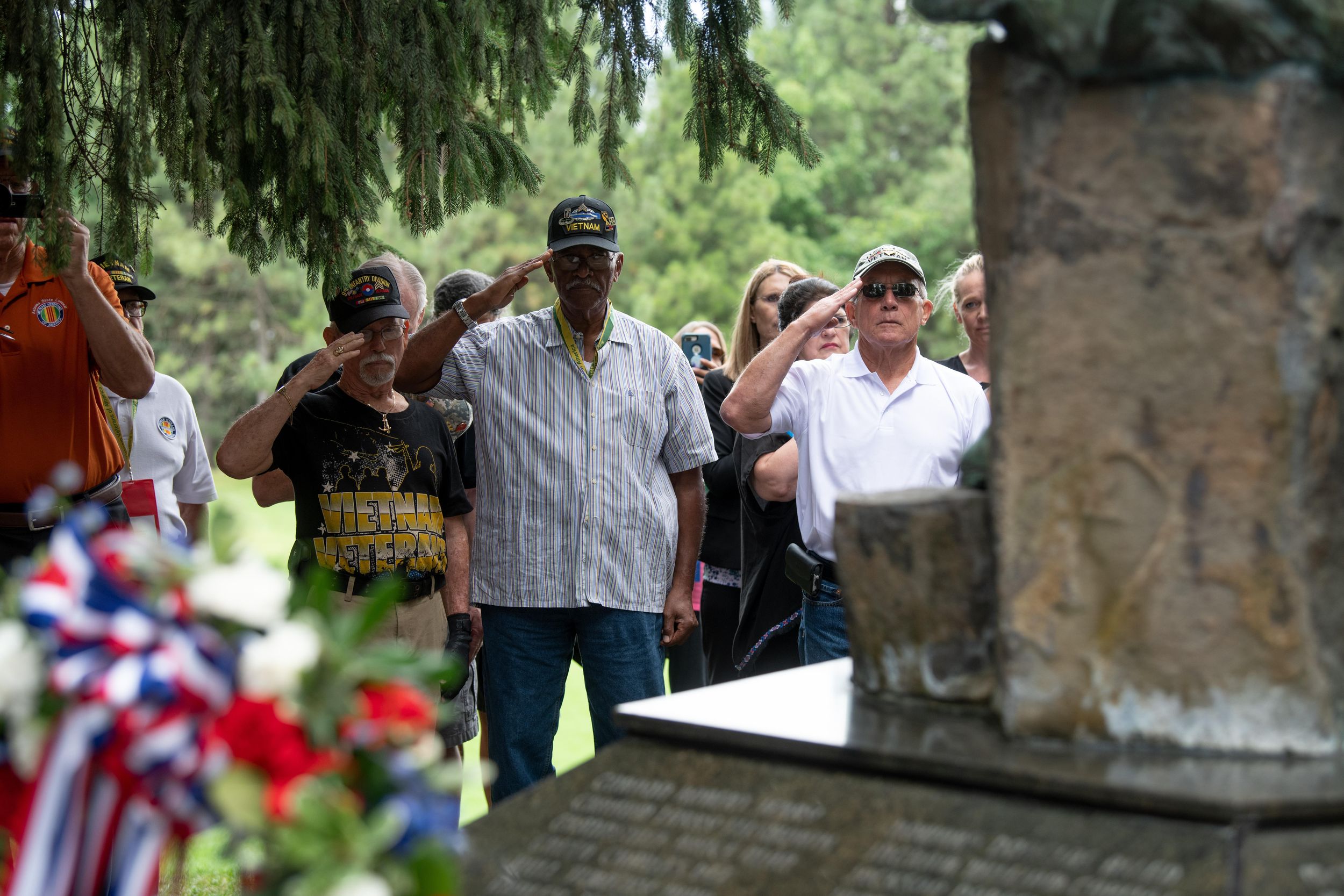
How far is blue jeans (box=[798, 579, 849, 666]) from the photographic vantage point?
369 cm

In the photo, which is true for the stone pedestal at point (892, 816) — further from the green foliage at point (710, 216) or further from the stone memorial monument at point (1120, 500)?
the green foliage at point (710, 216)

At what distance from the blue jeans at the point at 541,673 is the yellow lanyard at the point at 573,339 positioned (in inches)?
28.1

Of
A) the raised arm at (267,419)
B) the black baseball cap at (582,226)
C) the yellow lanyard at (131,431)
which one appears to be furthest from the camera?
the yellow lanyard at (131,431)

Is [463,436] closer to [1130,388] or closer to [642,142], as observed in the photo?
[1130,388]

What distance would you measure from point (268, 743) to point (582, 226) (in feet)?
8.72

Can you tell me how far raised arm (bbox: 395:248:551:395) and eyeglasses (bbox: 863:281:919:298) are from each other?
94 centimetres

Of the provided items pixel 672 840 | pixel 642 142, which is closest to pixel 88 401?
pixel 672 840

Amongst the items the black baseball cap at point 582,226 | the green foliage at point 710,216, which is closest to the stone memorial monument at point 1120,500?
the black baseball cap at point 582,226

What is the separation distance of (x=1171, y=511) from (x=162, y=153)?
259cm

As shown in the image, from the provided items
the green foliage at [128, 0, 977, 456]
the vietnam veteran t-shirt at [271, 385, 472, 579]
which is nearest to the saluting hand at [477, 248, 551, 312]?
the vietnam veteran t-shirt at [271, 385, 472, 579]

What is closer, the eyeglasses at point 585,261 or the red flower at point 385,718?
the red flower at point 385,718

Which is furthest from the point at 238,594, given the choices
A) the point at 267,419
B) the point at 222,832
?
the point at 267,419

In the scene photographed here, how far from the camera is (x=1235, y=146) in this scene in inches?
85.4

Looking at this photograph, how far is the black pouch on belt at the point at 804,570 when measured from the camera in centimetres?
366
